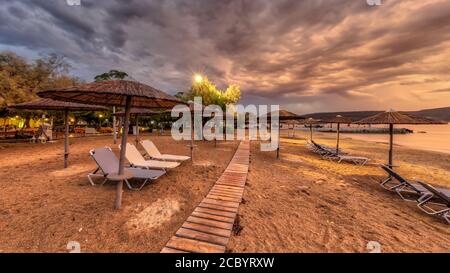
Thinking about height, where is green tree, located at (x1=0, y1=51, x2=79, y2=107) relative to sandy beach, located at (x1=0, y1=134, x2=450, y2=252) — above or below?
above

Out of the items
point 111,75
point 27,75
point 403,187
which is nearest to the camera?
point 403,187

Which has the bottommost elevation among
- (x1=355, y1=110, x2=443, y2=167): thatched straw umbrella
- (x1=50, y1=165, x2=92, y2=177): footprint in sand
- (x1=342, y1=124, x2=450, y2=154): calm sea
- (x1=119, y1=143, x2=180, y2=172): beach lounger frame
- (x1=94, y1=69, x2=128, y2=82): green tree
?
(x1=342, y1=124, x2=450, y2=154): calm sea

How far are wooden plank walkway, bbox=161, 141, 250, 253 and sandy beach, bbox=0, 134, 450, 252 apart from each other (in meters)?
0.18

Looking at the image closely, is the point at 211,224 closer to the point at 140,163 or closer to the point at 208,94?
the point at 140,163

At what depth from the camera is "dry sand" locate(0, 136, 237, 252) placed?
10.3 ft

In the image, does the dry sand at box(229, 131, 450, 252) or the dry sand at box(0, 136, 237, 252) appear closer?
the dry sand at box(0, 136, 237, 252)

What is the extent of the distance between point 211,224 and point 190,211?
2.55 ft

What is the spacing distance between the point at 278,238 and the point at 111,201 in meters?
3.99

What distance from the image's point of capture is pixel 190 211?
14.1ft

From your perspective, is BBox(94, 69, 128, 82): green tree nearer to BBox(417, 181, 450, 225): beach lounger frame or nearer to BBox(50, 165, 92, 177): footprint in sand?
BBox(50, 165, 92, 177): footprint in sand

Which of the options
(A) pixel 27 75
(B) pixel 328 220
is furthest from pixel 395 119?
(A) pixel 27 75

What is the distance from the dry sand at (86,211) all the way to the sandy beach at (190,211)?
0.02 m

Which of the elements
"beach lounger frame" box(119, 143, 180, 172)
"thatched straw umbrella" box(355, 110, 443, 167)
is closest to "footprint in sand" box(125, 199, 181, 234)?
"beach lounger frame" box(119, 143, 180, 172)
